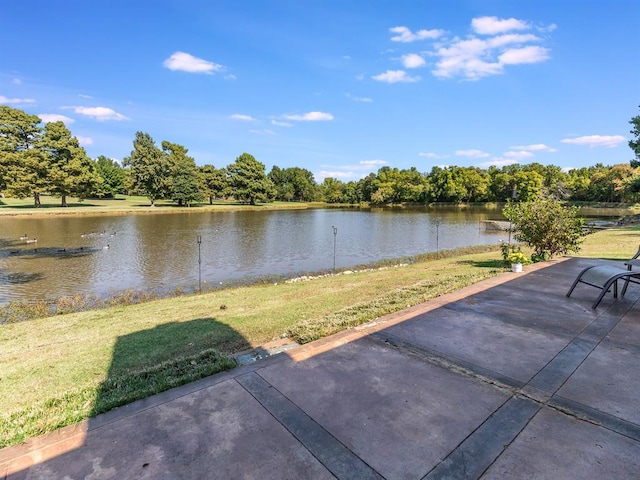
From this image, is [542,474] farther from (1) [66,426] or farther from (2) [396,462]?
(1) [66,426]

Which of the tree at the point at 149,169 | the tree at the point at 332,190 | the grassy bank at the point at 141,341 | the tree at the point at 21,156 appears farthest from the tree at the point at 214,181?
the grassy bank at the point at 141,341

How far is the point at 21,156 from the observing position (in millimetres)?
35688

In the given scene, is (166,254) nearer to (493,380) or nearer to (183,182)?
(493,380)

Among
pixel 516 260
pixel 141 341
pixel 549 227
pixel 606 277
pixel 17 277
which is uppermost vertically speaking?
pixel 549 227

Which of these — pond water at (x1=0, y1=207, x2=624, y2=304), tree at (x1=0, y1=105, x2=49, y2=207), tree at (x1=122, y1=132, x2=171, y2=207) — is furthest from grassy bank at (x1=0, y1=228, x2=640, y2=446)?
tree at (x1=122, y1=132, x2=171, y2=207)

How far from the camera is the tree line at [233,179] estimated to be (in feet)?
120

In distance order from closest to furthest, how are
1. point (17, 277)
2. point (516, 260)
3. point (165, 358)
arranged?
point (165, 358)
point (516, 260)
point (17, 277)

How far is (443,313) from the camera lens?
440 centimetres

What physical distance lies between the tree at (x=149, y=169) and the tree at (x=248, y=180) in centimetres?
1113

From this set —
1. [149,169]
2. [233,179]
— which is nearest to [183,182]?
[149,169]

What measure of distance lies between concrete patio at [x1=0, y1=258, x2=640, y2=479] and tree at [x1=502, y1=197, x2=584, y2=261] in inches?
218

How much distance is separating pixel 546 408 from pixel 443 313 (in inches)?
79.6

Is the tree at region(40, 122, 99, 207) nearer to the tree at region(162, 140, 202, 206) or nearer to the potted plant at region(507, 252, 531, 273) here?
the tree at region(162, 140, 202, 206)

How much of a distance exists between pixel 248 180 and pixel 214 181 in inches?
217
